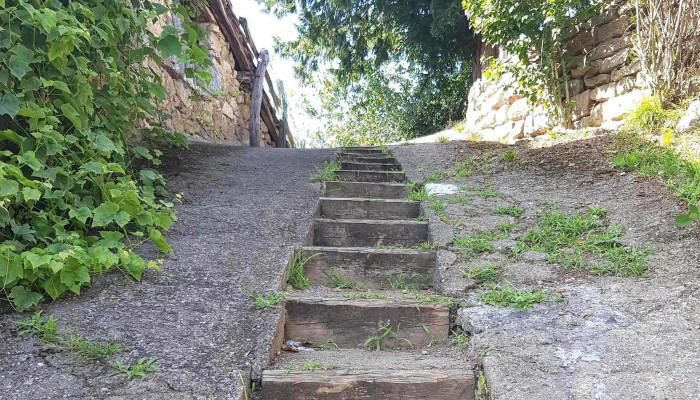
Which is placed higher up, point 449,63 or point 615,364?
point 449,63

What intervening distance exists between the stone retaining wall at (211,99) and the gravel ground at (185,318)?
1.74 m

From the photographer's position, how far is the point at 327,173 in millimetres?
3559

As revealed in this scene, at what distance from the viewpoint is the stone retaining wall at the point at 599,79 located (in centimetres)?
393

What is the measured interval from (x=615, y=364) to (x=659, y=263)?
0.79 metres

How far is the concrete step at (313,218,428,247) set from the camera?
8.29ft

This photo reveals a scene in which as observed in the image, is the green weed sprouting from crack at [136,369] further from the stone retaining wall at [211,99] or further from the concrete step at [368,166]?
the concrete step at [368,166]

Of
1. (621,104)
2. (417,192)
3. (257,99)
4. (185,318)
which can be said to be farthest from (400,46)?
(185,318)

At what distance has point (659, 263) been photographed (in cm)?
189

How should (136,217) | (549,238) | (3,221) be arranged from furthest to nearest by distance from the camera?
1. (549,238)
2. (136,217)
3. (3,221)

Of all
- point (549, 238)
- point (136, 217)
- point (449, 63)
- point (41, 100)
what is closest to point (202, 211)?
point (136, 217)

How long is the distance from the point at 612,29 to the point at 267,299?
424 centimetres

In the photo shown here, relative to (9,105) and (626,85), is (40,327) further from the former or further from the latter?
(626,85)

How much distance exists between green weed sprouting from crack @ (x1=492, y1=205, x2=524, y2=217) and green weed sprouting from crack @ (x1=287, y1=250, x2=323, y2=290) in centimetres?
117

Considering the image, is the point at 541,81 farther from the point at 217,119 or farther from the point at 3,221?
the point at 3,221
